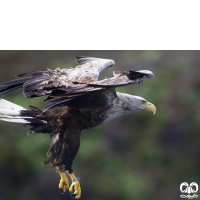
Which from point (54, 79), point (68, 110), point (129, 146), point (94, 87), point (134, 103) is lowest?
point (129, 146)

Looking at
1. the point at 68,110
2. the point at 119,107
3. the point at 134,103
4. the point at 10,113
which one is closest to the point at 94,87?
the point at 68,110

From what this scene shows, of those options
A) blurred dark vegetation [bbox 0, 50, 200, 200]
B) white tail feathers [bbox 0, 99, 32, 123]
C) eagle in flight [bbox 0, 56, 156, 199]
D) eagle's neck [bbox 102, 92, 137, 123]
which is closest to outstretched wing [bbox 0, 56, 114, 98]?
eagle in flight [bbox 0, 56, 156, 199]

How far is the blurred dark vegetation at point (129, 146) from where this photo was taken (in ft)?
61.9

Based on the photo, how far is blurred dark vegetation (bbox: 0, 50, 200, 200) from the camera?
743 inches

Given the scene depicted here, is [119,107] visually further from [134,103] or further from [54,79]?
[54,79]

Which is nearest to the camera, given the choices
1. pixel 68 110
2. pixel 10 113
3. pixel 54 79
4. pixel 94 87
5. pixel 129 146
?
pixel 94 87

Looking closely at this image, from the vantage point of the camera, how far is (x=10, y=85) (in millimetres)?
9297

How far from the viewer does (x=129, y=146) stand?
2031 cm

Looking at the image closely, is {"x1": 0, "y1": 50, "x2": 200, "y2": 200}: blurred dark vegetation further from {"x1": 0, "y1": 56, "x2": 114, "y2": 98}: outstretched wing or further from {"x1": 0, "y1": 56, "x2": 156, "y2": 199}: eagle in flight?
{"x1": 0, "y1": 56, "x2": 156, "y2": 199}: eagle in flight

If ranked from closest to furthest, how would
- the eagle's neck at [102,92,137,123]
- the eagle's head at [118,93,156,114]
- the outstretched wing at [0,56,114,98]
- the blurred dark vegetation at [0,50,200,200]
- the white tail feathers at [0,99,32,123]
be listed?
the outstretched wing at [0,56,114,98] → the eagle's neck at [102,92,137,123] → the white tail feathers at [0,99,32,123] → the eagle's head at [118,93,156,114] → the blurred dark vegetation at [0,50,200,200]

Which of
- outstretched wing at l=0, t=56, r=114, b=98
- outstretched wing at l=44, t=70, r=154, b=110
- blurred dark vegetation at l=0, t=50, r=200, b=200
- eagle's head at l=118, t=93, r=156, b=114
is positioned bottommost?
blurred dark vegetation at l=0, t=50, r=200, b=200

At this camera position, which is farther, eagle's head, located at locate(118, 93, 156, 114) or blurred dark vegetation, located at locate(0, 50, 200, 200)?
blurred dark vegetation, located at locate(0, 50, 200, 200)

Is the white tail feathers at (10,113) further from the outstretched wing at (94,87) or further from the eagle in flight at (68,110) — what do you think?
the outstretched wing at (94,87)

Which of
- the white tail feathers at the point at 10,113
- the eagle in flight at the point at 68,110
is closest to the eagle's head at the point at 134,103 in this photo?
the eagle in flight at the point at 68,110
